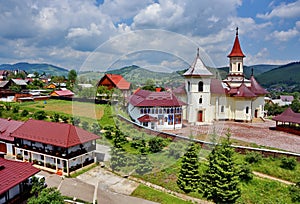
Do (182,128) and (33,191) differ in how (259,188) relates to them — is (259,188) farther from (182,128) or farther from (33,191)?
(33,191)

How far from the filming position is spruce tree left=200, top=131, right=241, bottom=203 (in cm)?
1038

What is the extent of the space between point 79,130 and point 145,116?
5.01 m

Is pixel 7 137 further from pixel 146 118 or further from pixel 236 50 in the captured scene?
pixel 236 50

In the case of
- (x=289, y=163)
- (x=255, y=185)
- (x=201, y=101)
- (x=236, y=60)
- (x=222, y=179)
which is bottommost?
(x=255, y=185)

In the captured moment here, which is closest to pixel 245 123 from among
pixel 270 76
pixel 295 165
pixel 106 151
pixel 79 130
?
pixel 295 165

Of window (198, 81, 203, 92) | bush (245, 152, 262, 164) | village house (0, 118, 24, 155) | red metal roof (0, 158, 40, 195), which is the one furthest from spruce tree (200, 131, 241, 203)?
village house (0, 118, 24, 155)

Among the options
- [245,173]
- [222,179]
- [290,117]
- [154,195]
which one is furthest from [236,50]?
[154,195]

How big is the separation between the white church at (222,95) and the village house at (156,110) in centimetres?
116

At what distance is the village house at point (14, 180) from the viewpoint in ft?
28.2

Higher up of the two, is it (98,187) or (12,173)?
(12,173)

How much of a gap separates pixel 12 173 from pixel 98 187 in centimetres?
407

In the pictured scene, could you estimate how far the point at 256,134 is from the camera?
19234mm

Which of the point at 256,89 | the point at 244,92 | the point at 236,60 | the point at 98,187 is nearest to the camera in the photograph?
the point at 98,187

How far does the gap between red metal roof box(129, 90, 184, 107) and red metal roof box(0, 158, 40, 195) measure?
673 cm
